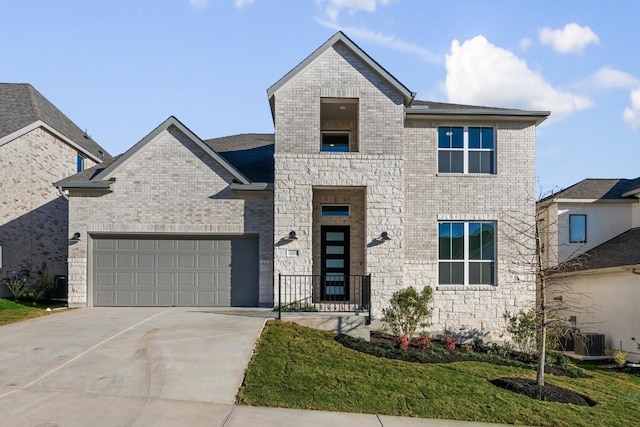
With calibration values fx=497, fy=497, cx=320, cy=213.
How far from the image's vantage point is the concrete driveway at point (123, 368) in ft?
22.0

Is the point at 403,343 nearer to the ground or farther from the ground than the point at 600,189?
nearer to the ground

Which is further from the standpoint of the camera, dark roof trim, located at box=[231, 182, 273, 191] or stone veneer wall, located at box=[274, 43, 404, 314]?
dark roof trim, located at box=[231, 182, 273, 191]

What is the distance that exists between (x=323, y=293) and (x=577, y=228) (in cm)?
1008

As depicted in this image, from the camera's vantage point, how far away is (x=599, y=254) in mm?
17188

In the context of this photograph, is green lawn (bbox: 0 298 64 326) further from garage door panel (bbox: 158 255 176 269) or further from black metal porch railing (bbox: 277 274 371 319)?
black metal porch railing (bbox: 277 274 371 319)

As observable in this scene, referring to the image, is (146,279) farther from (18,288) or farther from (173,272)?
(18,288)

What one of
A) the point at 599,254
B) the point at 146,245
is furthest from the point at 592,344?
the point at 146,245

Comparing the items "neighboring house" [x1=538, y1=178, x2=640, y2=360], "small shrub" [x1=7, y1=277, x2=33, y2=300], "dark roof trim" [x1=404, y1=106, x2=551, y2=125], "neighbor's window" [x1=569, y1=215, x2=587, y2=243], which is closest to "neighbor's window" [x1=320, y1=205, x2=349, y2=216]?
"dark roof trim" [x1=404, y1=106, x2=551, y2=125]

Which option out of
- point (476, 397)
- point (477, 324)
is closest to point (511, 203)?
point (477, 324)

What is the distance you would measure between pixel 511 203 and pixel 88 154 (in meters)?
17.7

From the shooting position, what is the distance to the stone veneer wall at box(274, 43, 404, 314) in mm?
13766

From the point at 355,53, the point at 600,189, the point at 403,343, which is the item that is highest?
the point at 355,53

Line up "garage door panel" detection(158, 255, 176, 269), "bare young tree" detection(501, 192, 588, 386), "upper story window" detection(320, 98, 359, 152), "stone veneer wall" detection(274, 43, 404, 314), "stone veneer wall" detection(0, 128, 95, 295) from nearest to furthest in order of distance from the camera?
1. "bare young tree" detection(501, 192, 588, 386)
2. "stone veneer wall" detection(274, 43, 404, 314)
3. "garage door panel" detection(158, 255, 176, 269)
4. "upper story window" detection(320, 98, 359, 152)
5. "stone veneer wall" detection(0, 128, 95, 295)

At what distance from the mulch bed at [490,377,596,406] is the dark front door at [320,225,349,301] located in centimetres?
664
